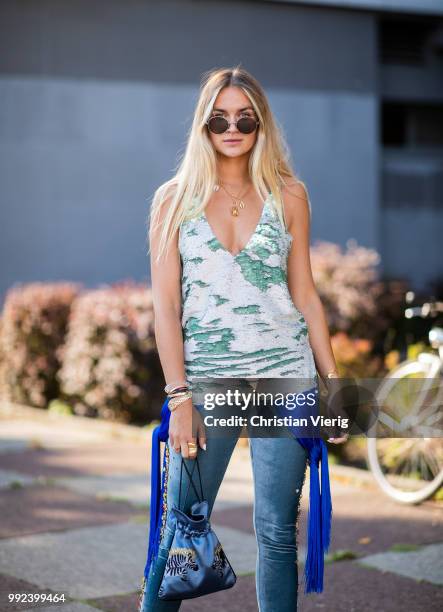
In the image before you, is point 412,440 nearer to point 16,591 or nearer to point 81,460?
point 81,460

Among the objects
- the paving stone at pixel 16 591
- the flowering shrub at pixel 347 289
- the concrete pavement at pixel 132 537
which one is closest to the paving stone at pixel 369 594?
the concrete pavement at pixel 132 537

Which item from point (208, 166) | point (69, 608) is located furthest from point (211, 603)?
point (208, 166)

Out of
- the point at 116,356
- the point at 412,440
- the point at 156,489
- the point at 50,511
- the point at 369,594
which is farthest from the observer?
the point at 116,356

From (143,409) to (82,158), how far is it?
10.2m

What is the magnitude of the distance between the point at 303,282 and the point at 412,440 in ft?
10.8

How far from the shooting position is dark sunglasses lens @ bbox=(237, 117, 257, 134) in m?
3.19

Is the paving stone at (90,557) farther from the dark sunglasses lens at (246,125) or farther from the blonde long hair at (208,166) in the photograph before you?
the dark sunglasses lens at (246,125)

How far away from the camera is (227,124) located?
10.5 ft

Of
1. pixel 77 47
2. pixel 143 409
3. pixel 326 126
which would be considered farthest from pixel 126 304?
pixel 326 126

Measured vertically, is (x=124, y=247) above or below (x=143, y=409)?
above

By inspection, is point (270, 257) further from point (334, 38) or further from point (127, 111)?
point (334, 38)

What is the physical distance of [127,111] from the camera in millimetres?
19109

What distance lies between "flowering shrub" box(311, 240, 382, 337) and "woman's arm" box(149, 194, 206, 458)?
732 centimetres

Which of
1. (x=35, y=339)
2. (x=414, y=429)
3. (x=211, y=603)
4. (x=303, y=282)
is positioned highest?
(x=303, y=282)
